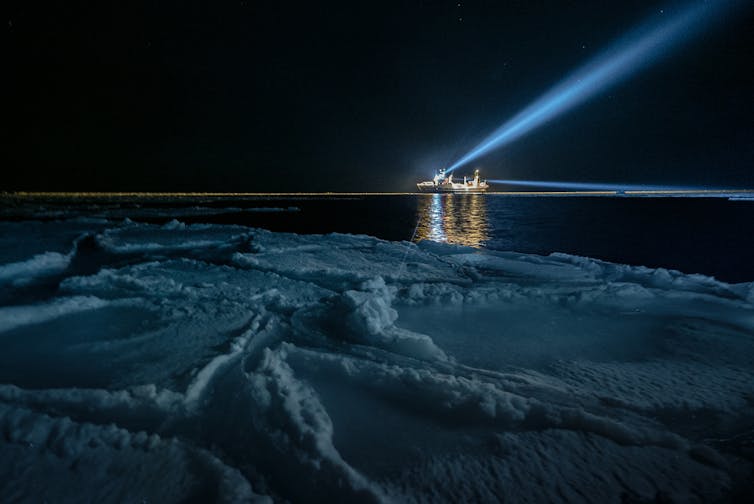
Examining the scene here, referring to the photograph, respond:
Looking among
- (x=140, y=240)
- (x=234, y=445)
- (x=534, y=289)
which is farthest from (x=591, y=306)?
(x=140, y=240)

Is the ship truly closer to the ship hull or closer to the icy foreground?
the ship hull

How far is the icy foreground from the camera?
5.91 feet

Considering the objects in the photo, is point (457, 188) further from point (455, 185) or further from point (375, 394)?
point (375, 394)

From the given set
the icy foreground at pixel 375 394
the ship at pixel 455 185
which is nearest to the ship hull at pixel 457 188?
the ship at pixel 455 185

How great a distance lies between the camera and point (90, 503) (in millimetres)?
1669

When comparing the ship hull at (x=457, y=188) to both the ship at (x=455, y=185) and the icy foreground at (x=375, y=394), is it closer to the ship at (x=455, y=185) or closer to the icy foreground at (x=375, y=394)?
the ship at (x=455, y=185)

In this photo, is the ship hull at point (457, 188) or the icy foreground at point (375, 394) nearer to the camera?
the icy foreground at point (375, 394)

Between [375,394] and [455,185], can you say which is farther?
[455,185]

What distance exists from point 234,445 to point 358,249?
24.3ft

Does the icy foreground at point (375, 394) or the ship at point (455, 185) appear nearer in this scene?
the icy foreground at point (375, 394)

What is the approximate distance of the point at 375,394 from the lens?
2559mm

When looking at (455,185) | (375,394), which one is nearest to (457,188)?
(455,185)

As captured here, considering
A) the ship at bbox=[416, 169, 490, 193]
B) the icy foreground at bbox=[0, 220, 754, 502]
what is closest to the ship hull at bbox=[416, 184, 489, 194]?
the ship at bbox=[416, 169, 490, 193]

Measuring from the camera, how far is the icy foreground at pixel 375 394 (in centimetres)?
180
